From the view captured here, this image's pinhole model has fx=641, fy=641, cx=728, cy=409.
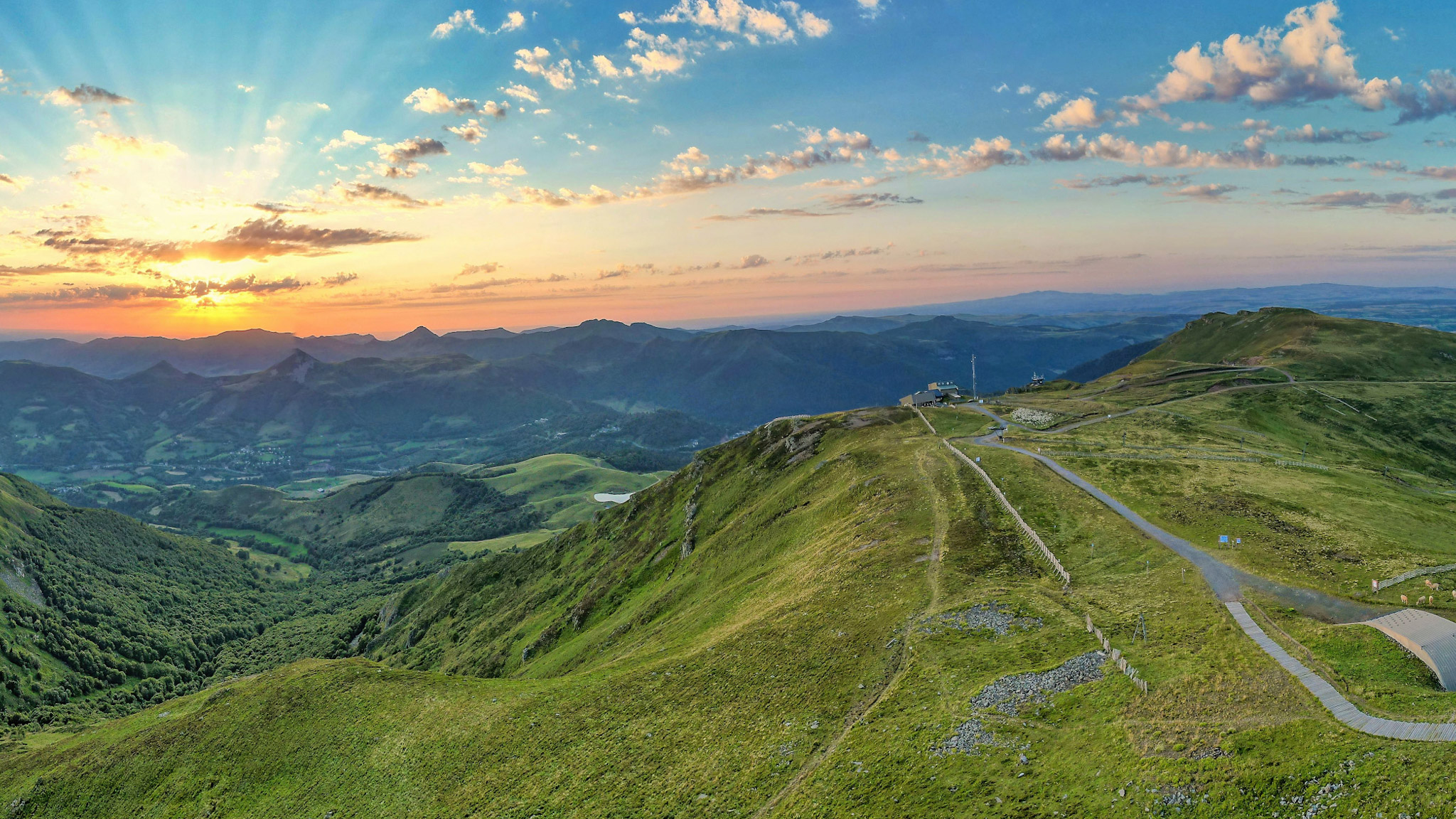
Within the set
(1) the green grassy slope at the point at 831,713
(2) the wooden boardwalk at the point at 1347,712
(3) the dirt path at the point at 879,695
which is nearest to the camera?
(2) the wooden boardwalk at the point at 1347,712

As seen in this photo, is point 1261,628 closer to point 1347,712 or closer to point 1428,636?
point 1428,636

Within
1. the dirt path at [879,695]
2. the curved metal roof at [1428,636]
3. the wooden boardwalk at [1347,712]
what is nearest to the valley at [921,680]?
the dirt path at [879,695]

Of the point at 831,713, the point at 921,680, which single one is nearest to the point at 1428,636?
the point at 921,680

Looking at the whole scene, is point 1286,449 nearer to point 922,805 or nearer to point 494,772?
point 922,805

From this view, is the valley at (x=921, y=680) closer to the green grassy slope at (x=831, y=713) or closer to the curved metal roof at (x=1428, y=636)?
the green grassy slope at (x=831, y=713)

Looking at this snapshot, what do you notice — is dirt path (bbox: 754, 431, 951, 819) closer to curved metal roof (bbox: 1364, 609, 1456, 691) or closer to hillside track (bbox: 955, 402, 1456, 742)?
hillside track (bbox: 955, 402, 1456, 742)

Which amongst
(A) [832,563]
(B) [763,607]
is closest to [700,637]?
(B) [763,607]

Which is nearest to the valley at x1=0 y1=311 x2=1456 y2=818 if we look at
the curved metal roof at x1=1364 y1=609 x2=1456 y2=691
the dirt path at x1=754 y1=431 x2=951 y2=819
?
the dirt path at x1=754 y1=431 x2=951 y2=819
